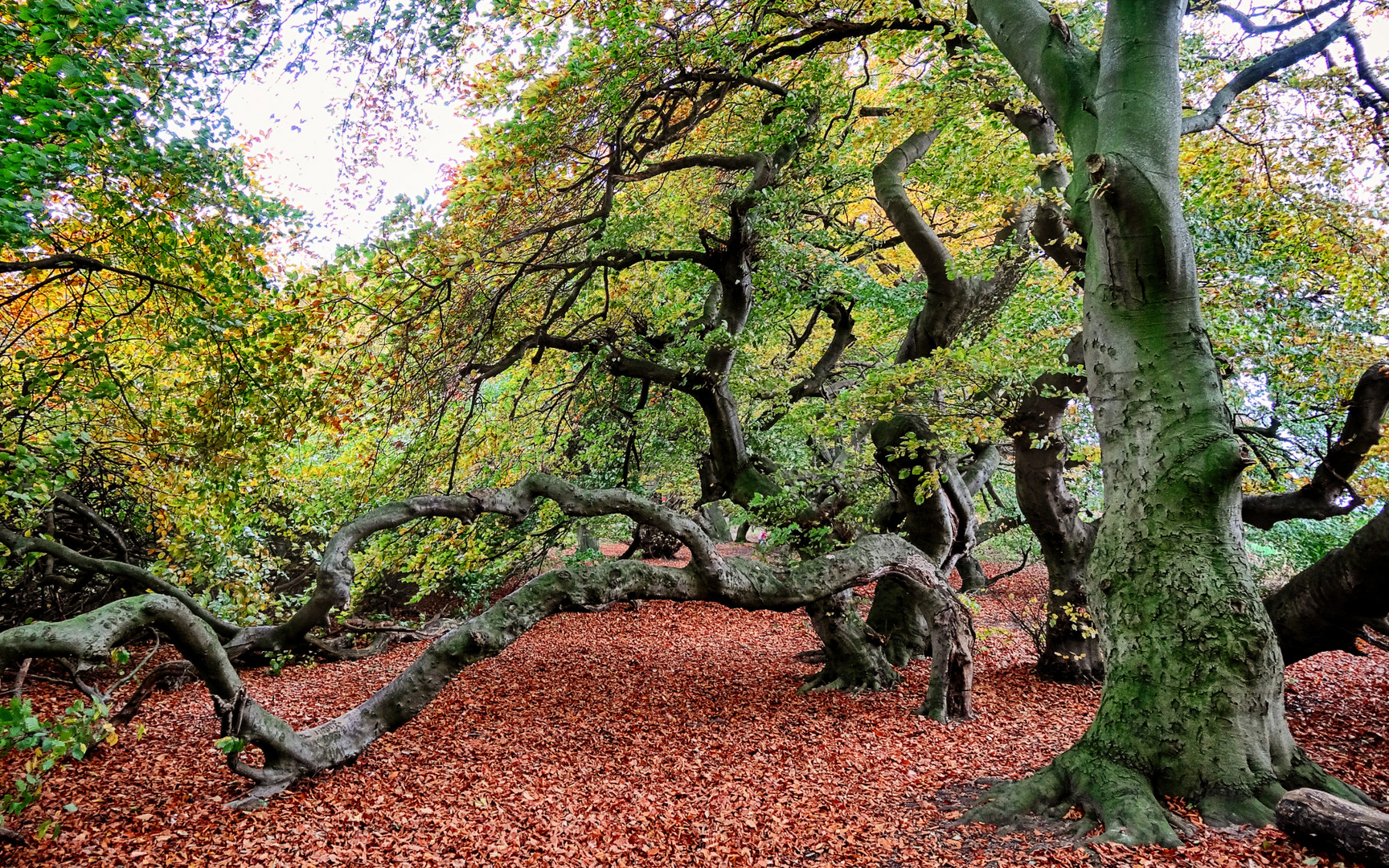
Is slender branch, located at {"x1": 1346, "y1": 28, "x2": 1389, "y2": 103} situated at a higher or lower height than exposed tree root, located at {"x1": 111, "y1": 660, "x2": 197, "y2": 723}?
higher

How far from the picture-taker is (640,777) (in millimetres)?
4926

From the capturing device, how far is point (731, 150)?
29.0 ft

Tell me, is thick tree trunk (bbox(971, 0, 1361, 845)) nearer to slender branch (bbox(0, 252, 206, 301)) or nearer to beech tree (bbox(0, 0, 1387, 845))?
beech tree (bbox(0, 0, 1387, 845))

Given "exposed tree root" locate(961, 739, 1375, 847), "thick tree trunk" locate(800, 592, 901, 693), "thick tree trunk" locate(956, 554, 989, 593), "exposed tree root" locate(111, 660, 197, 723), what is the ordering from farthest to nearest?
"thick tree trunk" locate(956, 554, 989, 593), "thick tree trunk" locate(800, 592, 901, 693), "exposed tree root" locate(111, 660, 197, 723), "exposed tree root" locate(961, 739, 1375, 847)

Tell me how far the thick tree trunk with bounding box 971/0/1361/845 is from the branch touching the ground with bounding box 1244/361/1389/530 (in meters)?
0.79

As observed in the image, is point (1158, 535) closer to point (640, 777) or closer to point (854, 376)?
point (640, 777)

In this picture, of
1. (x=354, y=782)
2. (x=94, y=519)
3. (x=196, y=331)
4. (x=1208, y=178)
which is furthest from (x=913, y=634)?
(x=94, y=519)

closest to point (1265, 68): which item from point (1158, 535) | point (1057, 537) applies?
point (1158, 535)

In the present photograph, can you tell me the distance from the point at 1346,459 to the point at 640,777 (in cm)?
509

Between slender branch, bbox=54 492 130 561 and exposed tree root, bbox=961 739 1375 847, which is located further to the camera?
slender branch, bbox=54 492 130 561

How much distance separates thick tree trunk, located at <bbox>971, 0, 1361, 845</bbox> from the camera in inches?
134

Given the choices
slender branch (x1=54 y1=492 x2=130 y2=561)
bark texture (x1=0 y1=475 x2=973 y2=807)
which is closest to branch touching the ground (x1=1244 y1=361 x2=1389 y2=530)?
bark texture (x1=0 y1=475 x2=973 y2=807)

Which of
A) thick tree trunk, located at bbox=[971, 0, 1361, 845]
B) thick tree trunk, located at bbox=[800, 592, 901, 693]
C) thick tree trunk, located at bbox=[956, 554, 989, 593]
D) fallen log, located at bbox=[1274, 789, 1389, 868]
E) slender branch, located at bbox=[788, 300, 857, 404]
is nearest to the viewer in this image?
fallen log, located at bbox=[1274, 789, 1389, 868]

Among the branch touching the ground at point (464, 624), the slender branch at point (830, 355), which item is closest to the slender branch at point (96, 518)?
the branch touching the ground at point (464, 624)
